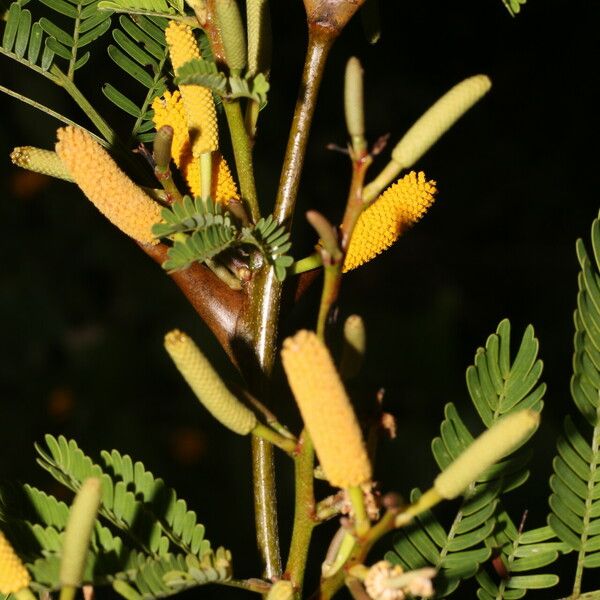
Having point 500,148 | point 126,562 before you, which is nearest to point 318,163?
point 500,148

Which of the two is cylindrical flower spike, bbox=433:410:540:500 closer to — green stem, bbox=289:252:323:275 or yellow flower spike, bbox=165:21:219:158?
green stem, bbox=289:252:323:275

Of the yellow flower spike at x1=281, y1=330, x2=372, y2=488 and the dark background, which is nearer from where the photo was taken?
the yellow flower spike at x1=281, y1=330, x2=372, y2=488

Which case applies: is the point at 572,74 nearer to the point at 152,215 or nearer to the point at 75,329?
the point at 75,329

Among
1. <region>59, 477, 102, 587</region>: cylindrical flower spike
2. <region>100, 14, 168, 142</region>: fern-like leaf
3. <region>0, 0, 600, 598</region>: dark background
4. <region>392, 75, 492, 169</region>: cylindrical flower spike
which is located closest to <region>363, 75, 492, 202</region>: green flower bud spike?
<region>392, 75, 492, 169</region>: cylindrical flower spike

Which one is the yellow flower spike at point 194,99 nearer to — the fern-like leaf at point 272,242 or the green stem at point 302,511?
the fern-like leaf at point 272,242

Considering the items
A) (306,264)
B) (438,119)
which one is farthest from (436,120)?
(306,264)

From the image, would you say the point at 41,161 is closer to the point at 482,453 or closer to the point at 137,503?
the point at 137,503

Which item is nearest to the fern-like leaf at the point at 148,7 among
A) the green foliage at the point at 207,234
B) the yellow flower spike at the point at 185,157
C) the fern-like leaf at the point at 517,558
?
the yellow flower spike at the point at 185,157
